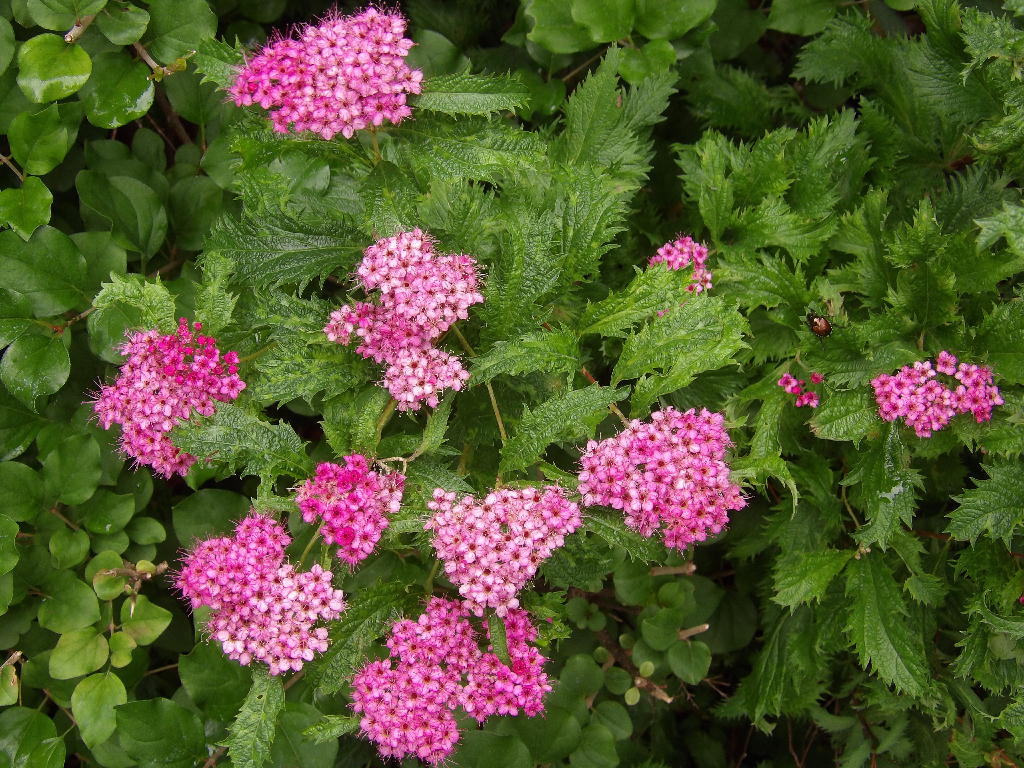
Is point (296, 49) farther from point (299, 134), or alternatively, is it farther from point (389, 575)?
point (389, 575)

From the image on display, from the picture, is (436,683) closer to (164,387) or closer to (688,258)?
(164,387)

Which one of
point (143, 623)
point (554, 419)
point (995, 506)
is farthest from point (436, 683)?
point (995, 506)

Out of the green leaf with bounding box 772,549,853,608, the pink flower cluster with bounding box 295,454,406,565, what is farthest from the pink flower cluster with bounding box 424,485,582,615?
the green leaf with bounding box 772,549,853,608

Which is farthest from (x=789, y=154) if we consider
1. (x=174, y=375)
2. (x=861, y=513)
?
(x=174, y=375)

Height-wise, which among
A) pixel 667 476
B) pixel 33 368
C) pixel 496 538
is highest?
pixel 667 476

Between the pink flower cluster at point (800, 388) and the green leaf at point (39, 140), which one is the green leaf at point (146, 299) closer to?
the green leaf at point (39, 140)

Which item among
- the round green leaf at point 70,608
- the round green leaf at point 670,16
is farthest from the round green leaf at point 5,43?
the round green leaf at point 670,16
